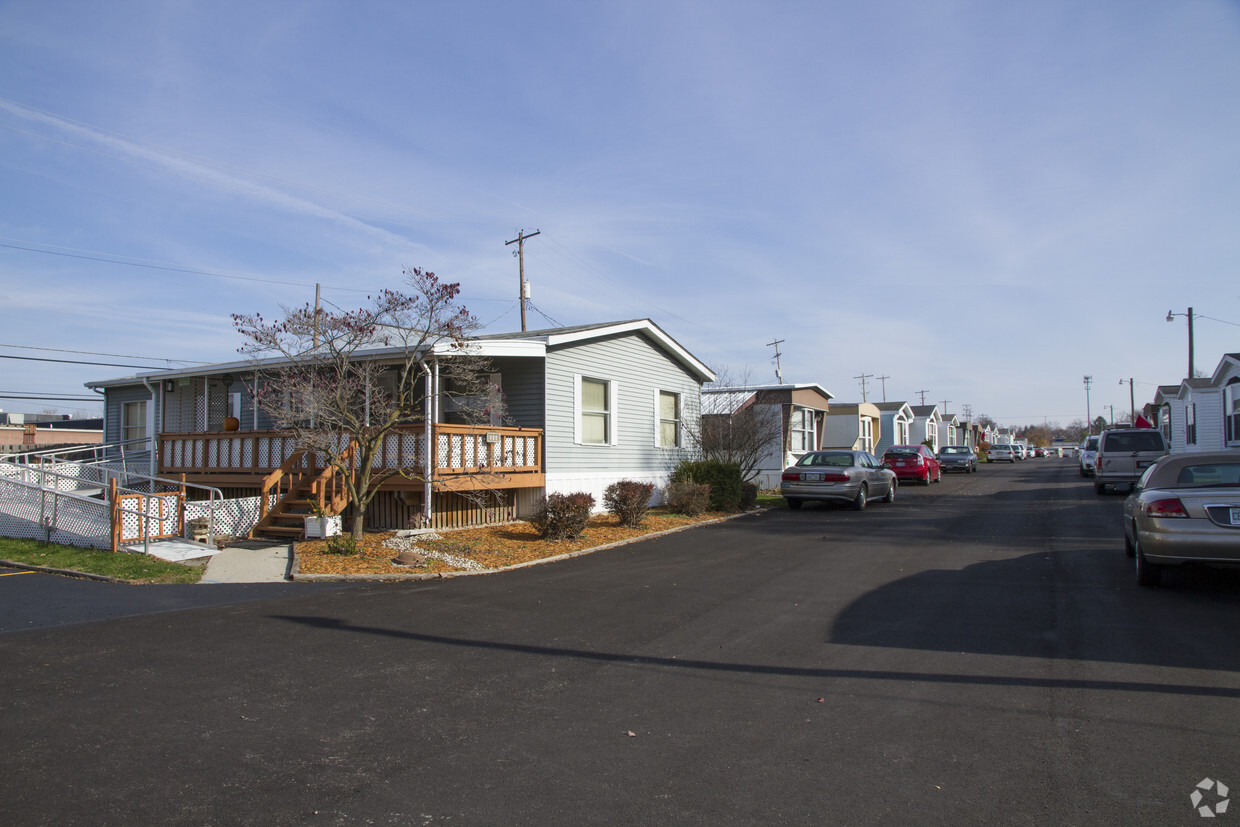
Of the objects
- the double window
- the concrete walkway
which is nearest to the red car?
the double window

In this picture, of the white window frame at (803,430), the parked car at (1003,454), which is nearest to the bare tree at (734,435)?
the white window frame at (803,430)

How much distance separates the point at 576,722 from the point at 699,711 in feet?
2.66

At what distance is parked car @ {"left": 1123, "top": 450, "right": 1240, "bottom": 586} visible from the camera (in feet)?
24.9

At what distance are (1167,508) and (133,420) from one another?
25072mm

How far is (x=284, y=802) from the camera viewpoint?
12.3 feet

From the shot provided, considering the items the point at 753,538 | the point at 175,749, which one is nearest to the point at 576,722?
the point at 175,749

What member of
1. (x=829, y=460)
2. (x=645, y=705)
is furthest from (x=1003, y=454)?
(x=645, y=705)

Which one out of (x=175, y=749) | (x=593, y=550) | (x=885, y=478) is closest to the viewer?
(x=175, y=749)

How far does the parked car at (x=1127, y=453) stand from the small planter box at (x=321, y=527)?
20.9m

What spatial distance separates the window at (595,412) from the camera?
1730 centimetres

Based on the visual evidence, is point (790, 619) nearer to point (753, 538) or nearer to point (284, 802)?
point (284, 802)

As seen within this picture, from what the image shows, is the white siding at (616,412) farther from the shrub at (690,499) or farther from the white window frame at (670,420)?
the shrub at (690,499)

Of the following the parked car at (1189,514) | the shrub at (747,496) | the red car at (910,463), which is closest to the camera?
the parked car at (1189,514)

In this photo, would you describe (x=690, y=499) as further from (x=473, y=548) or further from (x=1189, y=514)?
(x=1189, y=514)
